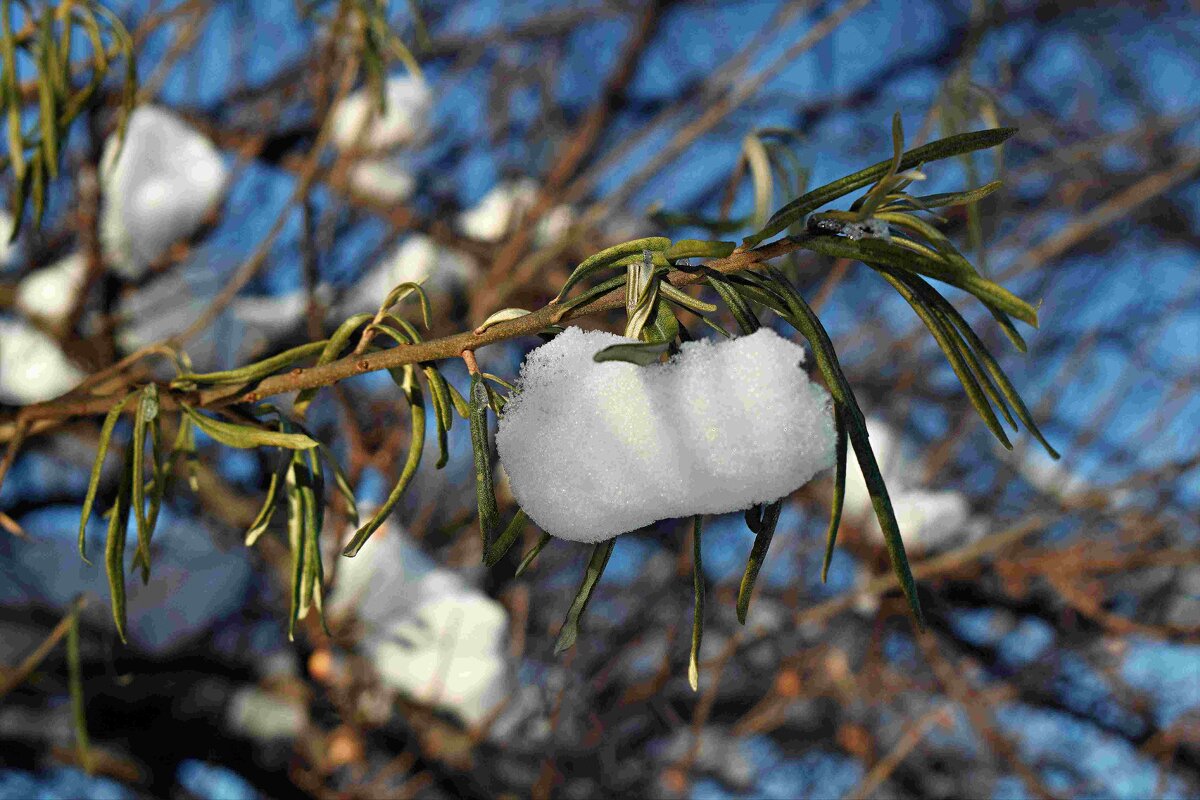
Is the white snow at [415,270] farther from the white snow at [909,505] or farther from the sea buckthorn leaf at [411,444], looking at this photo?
the sea buckthorn leaf at [411,444]

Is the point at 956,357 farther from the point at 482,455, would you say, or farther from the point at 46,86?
the point at 46,86

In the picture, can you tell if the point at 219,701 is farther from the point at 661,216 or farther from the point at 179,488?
the point at 661,216

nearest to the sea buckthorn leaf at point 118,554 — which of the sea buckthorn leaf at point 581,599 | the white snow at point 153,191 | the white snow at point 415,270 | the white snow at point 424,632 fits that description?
the sea buckthorn leaf at point 581,599

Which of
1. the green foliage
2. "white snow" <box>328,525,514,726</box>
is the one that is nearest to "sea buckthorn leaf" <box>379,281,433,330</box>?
the green foliage

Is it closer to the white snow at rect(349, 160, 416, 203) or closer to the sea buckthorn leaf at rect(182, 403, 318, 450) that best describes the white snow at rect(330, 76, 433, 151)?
the white snow at rect(349, 160, 416, 203)

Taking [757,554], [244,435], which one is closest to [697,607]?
[757,554]

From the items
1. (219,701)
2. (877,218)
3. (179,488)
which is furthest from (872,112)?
(877,218)
